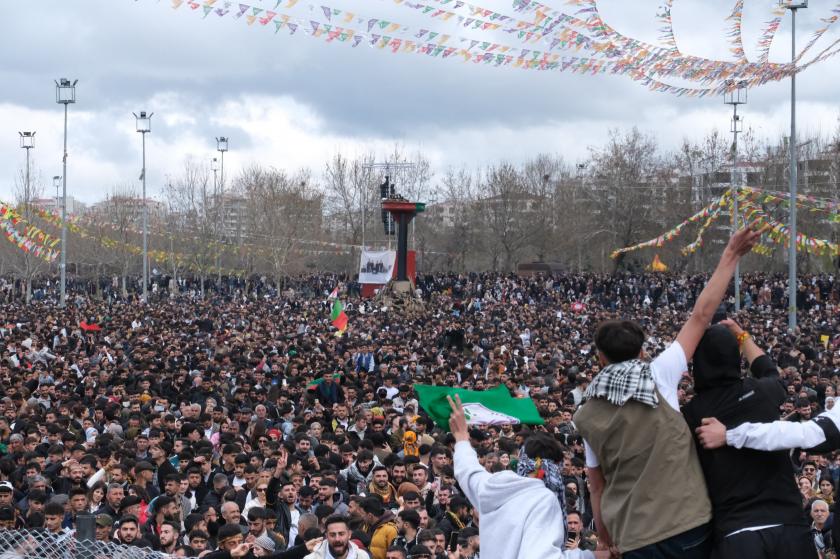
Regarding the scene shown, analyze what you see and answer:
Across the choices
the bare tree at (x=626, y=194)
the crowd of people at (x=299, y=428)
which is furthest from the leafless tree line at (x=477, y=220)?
the crowd of people at (x=299, y=428)

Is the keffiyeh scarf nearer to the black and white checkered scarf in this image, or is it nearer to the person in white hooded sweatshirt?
the person in white hooded sweatshirt

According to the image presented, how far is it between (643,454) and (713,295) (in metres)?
0.70

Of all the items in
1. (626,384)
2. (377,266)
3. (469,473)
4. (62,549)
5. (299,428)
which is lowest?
(299,428)

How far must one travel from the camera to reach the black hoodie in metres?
3.71

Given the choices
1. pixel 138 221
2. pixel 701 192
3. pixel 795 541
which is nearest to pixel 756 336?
pixel 795 541

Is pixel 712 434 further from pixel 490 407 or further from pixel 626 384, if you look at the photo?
pixel 490 407

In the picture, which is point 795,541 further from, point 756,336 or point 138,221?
point 138,221

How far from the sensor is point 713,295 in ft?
13.2

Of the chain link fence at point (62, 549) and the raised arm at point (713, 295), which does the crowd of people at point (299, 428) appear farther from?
the chain link fence at point (62, 549)

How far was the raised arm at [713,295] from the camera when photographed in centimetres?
393

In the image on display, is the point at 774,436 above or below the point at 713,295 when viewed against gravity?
below

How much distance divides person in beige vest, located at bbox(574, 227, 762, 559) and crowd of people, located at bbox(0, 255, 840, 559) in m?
0.06

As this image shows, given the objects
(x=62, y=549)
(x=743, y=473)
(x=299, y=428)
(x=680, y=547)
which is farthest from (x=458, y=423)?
(x=299, y=428)

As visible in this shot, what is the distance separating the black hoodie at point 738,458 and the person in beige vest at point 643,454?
61mm
